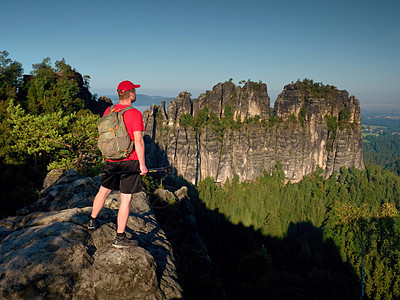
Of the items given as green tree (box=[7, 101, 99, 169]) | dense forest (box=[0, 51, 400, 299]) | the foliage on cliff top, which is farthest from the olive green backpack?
the foliage on cliff top

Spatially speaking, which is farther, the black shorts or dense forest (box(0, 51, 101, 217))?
dense forest (box(0, 51, 101, 217))

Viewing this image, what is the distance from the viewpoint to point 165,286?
17.4ft

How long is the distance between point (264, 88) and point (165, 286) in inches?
3791

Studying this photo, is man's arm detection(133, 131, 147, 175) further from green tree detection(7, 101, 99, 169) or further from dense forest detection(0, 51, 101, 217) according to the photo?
green tree detection(7, 101, 99, 169)

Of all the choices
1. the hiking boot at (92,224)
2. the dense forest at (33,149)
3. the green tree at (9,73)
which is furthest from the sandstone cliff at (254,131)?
the hiking boot at (92,224)

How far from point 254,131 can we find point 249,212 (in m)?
34.7

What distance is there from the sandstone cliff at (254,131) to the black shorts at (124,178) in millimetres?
79496

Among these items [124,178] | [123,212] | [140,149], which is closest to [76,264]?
[123,212]

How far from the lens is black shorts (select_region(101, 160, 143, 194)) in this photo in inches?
215

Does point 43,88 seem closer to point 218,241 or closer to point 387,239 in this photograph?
point 218,241

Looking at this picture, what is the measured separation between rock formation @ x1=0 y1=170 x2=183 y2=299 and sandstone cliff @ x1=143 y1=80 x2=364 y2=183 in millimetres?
78863

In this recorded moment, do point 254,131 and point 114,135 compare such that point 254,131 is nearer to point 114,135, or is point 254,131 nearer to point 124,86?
point 124,86

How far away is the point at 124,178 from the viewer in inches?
216

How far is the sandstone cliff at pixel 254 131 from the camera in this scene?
86812mm
